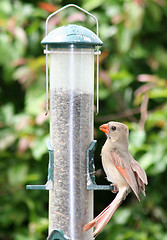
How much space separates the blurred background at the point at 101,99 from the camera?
17.4ft

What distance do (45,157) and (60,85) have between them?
1950mm

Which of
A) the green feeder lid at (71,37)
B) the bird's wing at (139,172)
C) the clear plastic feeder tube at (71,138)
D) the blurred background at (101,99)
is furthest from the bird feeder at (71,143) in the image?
the blurred background at (101,99)

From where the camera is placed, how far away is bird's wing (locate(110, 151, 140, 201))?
12.0ft

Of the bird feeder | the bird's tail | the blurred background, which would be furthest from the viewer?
the blurred background

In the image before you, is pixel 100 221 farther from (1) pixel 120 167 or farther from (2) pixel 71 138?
(2) pixel 71 138

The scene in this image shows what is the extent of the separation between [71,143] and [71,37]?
0.65 m

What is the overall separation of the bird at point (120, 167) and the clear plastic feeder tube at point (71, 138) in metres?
0.14

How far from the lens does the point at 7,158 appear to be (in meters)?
5.76

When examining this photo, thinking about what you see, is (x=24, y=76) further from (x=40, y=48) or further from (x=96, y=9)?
(x=96, y=9)

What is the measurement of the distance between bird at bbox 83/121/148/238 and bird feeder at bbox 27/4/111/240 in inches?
6.1

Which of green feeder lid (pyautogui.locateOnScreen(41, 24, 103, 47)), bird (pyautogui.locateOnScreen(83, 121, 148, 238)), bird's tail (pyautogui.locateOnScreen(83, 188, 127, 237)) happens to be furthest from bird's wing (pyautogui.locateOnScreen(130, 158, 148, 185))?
green feeder lid (pyautogui.locateOnScreen(41, 24, 103, 47))

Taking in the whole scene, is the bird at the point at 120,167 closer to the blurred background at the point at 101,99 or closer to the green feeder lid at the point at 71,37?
the green feeder lid at the point at 71,37

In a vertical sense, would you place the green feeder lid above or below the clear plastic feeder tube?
above

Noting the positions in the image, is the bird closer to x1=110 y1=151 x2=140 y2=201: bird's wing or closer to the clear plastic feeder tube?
x1=110 y1=151 x2=140 y2=201: bird's wing
